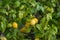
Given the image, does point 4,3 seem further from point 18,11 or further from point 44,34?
point 44,34

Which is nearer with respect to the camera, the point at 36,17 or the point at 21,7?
the point at 21,7

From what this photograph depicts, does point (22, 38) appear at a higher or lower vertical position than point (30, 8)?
lower

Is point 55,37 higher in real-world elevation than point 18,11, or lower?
lower

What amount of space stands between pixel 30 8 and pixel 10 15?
20 centimetres

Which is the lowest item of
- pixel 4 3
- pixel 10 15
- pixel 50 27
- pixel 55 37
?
pixel 55 37

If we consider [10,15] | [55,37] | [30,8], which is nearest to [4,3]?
[10,15]

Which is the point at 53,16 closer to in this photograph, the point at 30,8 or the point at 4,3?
the point at 30,8

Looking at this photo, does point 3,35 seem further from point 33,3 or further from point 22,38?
point 33,3

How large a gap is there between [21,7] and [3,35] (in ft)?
1.16

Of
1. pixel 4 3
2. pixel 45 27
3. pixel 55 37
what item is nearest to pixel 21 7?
pixel 4 3

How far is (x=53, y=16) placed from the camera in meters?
1.76

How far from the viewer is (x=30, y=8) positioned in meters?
1.68

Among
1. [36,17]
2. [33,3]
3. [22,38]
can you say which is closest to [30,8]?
[33,3]

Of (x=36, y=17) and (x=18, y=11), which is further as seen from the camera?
(x=36, y=17)
